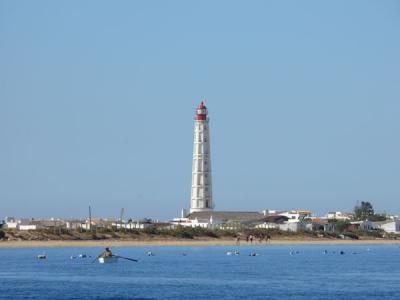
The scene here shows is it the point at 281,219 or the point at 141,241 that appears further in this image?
the point at 281,219

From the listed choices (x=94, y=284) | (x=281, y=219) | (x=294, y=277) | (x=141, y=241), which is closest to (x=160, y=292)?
(x=94, y=284)

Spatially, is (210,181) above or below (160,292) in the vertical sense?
above

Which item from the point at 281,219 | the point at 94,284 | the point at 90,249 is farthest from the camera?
the point at 281,219

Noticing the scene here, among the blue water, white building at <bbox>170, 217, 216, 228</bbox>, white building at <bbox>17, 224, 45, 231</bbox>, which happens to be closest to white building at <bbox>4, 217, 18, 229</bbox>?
white building at <bbox>17, 224, 45, 231</bbox>

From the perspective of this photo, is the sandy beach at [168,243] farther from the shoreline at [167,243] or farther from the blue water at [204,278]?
the blue water at [204,278]

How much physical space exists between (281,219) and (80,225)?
31.9m

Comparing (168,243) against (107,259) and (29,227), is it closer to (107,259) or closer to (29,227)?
(29,227)

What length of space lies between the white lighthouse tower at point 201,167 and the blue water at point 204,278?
54794 mm

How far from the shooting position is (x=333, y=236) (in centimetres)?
18250

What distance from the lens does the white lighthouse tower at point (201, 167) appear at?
586 feet

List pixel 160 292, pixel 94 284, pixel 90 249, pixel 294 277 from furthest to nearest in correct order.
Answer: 1. pixel 90 249
2. pixel 294 277
3. pixel 94 284
4. pixel 160 292

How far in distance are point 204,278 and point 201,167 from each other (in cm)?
9100

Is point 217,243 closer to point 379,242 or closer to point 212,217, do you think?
point 212,217

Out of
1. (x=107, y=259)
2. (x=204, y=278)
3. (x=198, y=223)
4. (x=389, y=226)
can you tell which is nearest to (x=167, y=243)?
(x=198, y=223)
